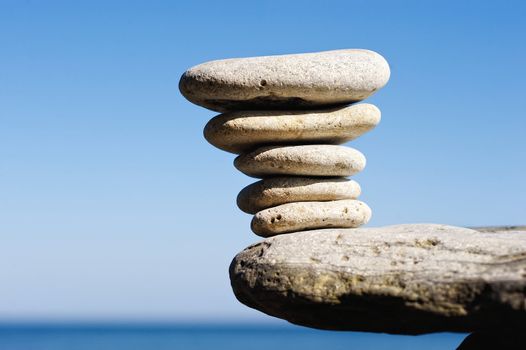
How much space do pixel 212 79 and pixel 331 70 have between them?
4.18 ft

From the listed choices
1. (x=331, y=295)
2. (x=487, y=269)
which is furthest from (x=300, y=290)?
(x=487, y=269)

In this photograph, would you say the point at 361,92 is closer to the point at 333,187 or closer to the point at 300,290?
the point at 333,187

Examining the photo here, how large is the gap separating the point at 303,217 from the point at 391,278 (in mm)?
1606

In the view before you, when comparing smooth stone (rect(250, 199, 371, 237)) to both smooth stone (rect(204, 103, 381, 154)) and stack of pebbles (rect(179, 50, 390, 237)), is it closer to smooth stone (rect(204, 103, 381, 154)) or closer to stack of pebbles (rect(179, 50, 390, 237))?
stack of pebbles (rect(179, 50, 390, 237))

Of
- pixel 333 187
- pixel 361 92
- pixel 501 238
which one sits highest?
pixel 361 92

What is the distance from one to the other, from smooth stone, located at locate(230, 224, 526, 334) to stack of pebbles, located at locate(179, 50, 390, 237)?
25.3 inches

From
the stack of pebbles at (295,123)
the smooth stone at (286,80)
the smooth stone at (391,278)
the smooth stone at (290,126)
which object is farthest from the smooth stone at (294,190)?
the smooth stone at (286,80)

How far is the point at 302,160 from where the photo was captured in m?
10.1

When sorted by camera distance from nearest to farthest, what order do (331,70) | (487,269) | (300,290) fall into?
1. (487,269)
2. (300,290)
3. (331,70)

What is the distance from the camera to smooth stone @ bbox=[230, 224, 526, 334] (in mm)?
8398

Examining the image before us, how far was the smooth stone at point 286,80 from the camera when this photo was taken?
32.4 ft

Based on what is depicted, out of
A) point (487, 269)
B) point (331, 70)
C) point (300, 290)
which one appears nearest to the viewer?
point (487, 269)

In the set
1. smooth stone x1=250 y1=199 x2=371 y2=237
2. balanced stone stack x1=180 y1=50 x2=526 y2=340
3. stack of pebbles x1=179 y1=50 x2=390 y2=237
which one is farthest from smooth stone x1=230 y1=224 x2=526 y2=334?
stack of pebbles x1=179 y1=50 x2=390 y2=237

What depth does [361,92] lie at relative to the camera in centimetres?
1020
